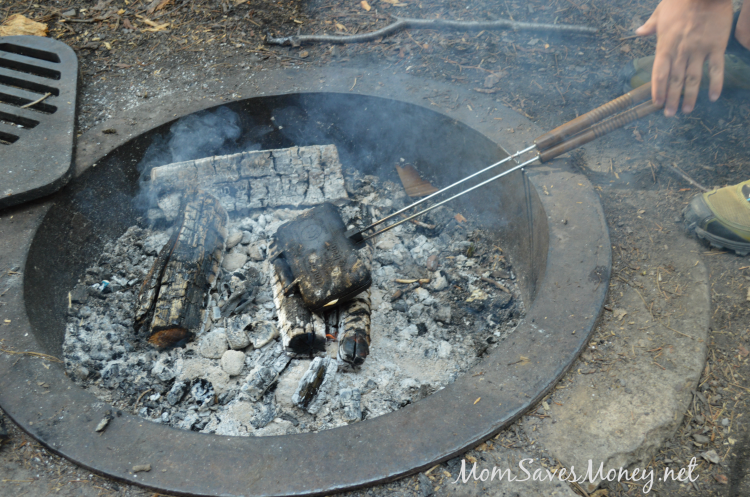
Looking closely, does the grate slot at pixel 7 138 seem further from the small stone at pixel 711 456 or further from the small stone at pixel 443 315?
the small stone at pixel 711 456

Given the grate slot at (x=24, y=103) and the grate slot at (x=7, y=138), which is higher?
the grate slot at (x=24, y=103)

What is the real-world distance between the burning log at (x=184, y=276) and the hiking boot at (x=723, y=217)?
265 cm

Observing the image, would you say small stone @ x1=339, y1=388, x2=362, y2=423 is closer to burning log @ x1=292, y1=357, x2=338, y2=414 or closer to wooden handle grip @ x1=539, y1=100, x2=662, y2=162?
burning log @ x1=292, y1=357, x2=338, y2=414

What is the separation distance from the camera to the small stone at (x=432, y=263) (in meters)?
2.95

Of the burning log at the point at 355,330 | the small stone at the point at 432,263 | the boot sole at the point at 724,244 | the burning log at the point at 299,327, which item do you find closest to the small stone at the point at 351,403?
the burning log at the point at 355,330

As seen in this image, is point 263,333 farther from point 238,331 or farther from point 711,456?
point 711,456

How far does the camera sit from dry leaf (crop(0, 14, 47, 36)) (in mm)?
3743

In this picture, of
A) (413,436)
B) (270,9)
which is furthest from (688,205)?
(270,9)

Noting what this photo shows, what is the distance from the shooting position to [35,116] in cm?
295

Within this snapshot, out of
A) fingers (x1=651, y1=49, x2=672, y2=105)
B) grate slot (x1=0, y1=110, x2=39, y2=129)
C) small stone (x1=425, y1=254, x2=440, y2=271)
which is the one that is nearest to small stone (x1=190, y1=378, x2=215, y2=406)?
small stone (x1=425, y1=254, x2=440, y2=271)

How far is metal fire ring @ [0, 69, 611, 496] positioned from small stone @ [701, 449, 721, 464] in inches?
21.4

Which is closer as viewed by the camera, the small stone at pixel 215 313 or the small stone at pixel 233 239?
the small stone at pixel 215 313

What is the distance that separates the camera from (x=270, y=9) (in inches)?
156

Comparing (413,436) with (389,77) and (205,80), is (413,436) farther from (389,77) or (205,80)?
(205,80)
